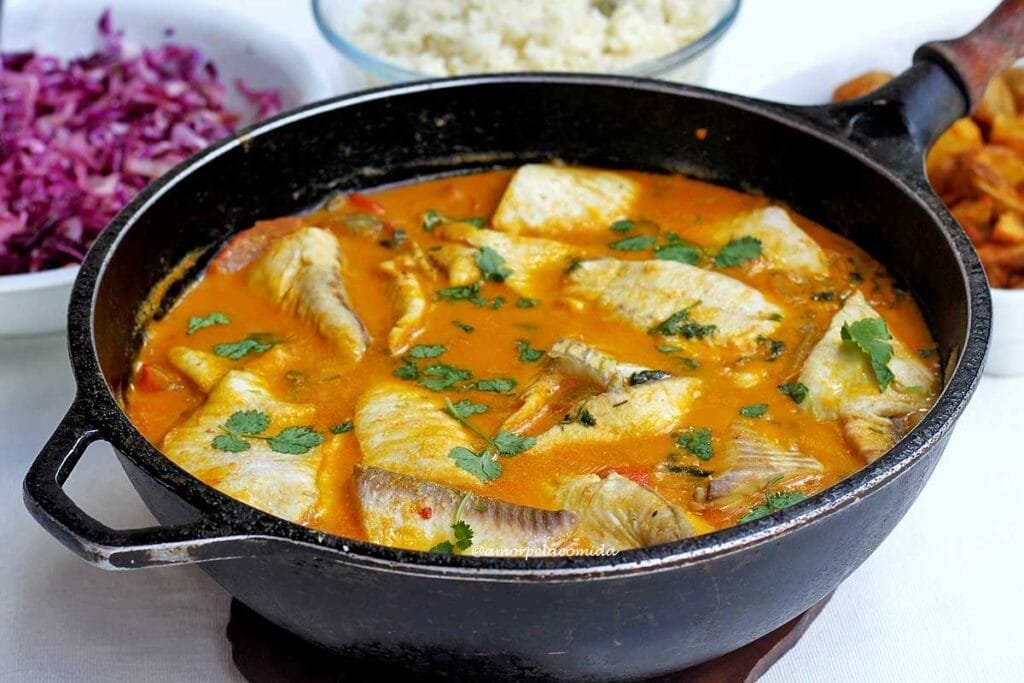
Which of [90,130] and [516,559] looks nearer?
[516,559]

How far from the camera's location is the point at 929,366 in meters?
3.14

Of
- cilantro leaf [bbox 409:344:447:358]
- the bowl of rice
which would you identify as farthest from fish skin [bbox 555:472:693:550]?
the bowl of rice

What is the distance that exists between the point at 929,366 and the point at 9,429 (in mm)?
2654

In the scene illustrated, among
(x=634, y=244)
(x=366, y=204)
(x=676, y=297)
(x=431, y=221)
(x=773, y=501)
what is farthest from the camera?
(x=366, y=204)

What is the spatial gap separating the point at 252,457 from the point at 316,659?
470 millimetres

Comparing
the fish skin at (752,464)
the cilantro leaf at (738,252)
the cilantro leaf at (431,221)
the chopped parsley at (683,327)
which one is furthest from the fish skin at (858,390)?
the cilantro leaf at (431,221)

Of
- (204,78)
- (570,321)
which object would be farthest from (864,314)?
(204,78)

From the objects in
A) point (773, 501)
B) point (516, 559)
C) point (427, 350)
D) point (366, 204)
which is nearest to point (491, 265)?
point (427, 350)

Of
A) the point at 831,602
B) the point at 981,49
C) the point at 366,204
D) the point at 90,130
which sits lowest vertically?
the point at 90,130

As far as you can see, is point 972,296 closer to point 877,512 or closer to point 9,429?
point 877,512

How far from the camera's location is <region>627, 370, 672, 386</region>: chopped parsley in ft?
9.72

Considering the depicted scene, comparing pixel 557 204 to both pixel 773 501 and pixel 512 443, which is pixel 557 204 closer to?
pixel 512 443

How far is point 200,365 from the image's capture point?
315 centimetres

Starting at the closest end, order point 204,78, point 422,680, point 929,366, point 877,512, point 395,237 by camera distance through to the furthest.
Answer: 1. point 877,512
2. point 422,680
3. point 929,366
4. point 395,237
5. point 204,78
